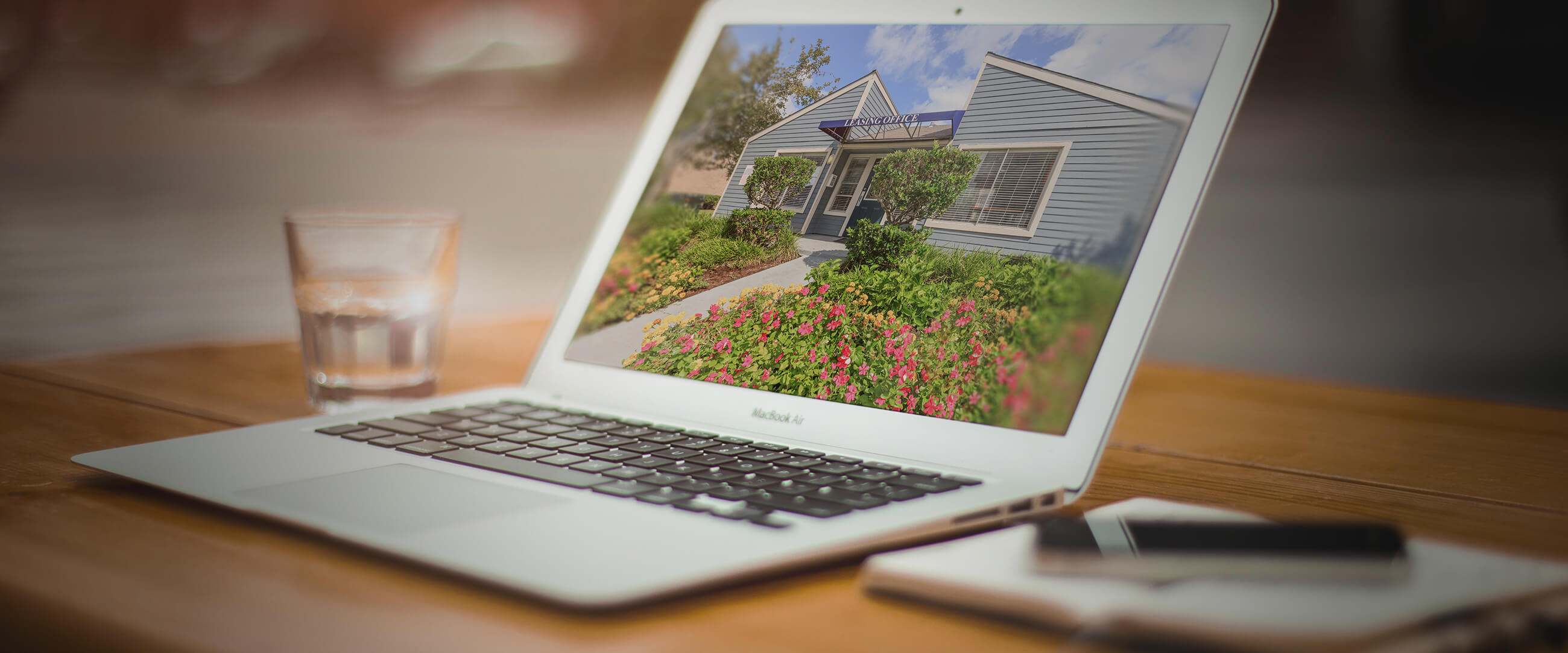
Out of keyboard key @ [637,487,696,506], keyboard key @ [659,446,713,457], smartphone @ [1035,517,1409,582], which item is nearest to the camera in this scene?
smartphone @ [1035,517,1409,582]

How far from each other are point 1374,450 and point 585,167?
538cm

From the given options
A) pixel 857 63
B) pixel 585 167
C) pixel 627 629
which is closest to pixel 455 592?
pixel 627 629

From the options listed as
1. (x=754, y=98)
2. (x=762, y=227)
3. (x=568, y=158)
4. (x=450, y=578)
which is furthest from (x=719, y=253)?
(x=568, y=158)

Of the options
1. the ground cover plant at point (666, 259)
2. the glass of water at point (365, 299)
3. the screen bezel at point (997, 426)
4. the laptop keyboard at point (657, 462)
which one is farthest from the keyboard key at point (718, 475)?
the glass of water at point (365, 299)

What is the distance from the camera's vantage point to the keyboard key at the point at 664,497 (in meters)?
0.46

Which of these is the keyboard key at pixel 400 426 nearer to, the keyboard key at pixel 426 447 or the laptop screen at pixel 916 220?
the keyboard key at pixel 426 447

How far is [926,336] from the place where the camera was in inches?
24.6

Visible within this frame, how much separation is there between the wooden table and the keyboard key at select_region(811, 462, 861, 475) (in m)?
0.11

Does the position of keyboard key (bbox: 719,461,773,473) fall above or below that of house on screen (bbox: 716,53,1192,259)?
below

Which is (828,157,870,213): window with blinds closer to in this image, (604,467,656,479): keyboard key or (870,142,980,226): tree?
(870,142,980,226): tree

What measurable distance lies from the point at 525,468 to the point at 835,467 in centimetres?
17

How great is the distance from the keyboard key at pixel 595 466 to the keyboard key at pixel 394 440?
0.13 m

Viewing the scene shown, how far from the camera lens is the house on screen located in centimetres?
60

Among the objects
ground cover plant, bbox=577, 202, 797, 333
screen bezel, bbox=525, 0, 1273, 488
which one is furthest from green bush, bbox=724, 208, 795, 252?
screen bezel, bbox=525, 0, 1273, 488
